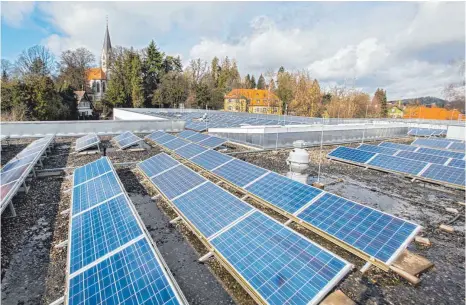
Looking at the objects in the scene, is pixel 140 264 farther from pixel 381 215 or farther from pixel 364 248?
pixel 381 215

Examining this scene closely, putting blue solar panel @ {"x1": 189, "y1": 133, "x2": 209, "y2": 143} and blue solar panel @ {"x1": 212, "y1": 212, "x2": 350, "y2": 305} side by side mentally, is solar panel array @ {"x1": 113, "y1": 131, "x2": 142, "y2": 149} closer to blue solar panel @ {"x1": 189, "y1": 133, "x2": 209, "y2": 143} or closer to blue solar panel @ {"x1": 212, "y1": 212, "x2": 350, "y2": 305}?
blue solar panel @ {"x1": 189, "y1": 133, "x2": 209, "y2": 143}

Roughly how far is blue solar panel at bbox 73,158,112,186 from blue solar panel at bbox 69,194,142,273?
3182 millimetres

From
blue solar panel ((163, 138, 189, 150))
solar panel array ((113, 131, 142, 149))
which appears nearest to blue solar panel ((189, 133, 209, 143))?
blue solar panel ((163, 138, 189, 150))

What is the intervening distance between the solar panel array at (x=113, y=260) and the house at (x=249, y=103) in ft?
248

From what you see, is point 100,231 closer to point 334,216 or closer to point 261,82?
point 334,216

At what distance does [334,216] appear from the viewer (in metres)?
6.88

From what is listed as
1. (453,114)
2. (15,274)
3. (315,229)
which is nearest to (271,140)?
(315,229)

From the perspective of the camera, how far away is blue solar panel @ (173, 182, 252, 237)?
653cm

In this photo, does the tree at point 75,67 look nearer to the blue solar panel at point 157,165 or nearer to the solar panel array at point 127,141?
the solar panel array at point 127,141

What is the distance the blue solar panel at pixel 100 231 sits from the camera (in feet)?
16.8

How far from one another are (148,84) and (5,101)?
122 ft

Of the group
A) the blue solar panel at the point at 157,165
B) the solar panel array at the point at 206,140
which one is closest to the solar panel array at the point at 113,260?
the blue solar panel at the point at 157,165

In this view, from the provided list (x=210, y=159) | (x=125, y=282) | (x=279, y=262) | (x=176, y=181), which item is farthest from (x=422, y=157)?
(x=125, y=282)

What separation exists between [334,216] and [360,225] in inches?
26.9
